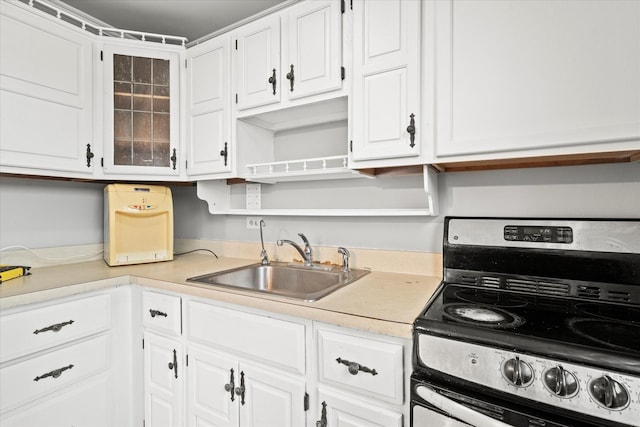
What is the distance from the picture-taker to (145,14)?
1.97 metres

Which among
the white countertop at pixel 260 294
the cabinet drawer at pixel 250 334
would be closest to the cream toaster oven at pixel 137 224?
the white countertop at pixel 260 294

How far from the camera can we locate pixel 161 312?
5.01 ft

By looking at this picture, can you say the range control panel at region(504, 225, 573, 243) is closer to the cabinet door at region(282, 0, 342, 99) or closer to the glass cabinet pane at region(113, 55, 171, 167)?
the cabinet door at region(282, 0, 342, 99)

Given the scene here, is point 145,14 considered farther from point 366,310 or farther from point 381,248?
point 366,310

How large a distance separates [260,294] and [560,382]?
947 millimetres

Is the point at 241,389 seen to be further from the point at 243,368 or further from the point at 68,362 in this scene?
the point at 68,362

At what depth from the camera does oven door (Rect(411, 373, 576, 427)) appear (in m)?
0.75

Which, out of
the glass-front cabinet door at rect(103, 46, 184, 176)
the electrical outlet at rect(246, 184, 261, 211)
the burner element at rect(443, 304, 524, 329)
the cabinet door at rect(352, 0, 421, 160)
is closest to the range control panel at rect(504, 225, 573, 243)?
the burner element at rect(443, 304, 524, 329)

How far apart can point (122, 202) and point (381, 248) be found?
1539mm

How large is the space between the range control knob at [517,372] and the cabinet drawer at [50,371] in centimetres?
173

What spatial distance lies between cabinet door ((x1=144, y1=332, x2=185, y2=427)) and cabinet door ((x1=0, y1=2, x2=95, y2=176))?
1.05 metres

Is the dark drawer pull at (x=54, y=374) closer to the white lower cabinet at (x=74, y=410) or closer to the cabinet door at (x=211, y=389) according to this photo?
the white lower cabinet at (x=74, y=410)

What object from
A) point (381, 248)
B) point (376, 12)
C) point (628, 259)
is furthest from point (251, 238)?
point (628, 259)

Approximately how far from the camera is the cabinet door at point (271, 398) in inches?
45.4
